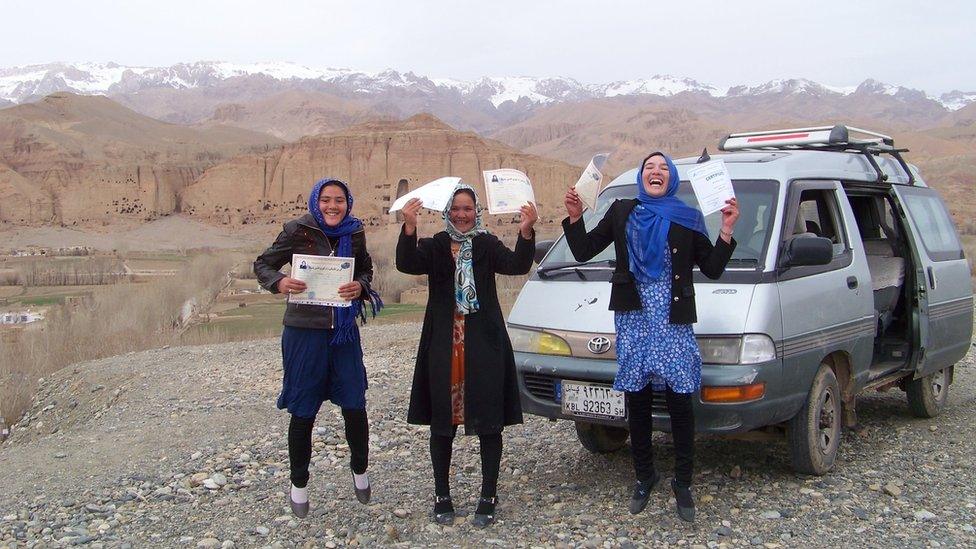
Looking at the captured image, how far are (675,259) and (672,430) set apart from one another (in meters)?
0.88

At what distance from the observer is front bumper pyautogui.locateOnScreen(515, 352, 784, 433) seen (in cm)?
455

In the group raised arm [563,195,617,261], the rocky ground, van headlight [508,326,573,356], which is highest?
raised arm [563,195,617,261]

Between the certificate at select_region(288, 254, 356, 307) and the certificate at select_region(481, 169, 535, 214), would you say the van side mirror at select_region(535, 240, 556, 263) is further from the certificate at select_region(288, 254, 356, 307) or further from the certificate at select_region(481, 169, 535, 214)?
the certificate at select_region(288, 254, 356, 307)

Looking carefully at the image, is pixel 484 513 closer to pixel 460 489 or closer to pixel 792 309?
pixel 460 489

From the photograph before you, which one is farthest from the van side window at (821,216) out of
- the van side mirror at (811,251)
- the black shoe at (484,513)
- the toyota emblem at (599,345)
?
the black shoe at (484,513)

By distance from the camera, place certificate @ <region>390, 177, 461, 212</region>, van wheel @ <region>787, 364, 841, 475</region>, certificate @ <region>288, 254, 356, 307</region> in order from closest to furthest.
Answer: certificate @ <region>390, 177, 461, 212</region>, certificate @ <region>288, 254, 356, 307</region>, van wheel @ <region>787, 364, 841, 475</region>

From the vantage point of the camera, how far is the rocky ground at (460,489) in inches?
176

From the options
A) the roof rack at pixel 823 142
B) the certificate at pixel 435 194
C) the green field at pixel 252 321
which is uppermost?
A: the roof rack at pixel 823 142

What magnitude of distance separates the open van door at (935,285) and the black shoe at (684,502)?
9.22 ft

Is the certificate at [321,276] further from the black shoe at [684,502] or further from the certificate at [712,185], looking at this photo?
the black shoe at [684,502]

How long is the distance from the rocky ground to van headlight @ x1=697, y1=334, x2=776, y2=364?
32.7 inches

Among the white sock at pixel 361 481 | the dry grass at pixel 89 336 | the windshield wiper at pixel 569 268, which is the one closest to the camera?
the white sock at pixel 361 481

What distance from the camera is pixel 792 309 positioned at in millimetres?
4895

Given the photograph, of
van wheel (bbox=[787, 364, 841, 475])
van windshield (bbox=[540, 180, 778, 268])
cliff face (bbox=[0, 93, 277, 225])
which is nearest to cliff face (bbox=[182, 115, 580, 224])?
cliff face (bbox=[0, 93, 277, 225])
